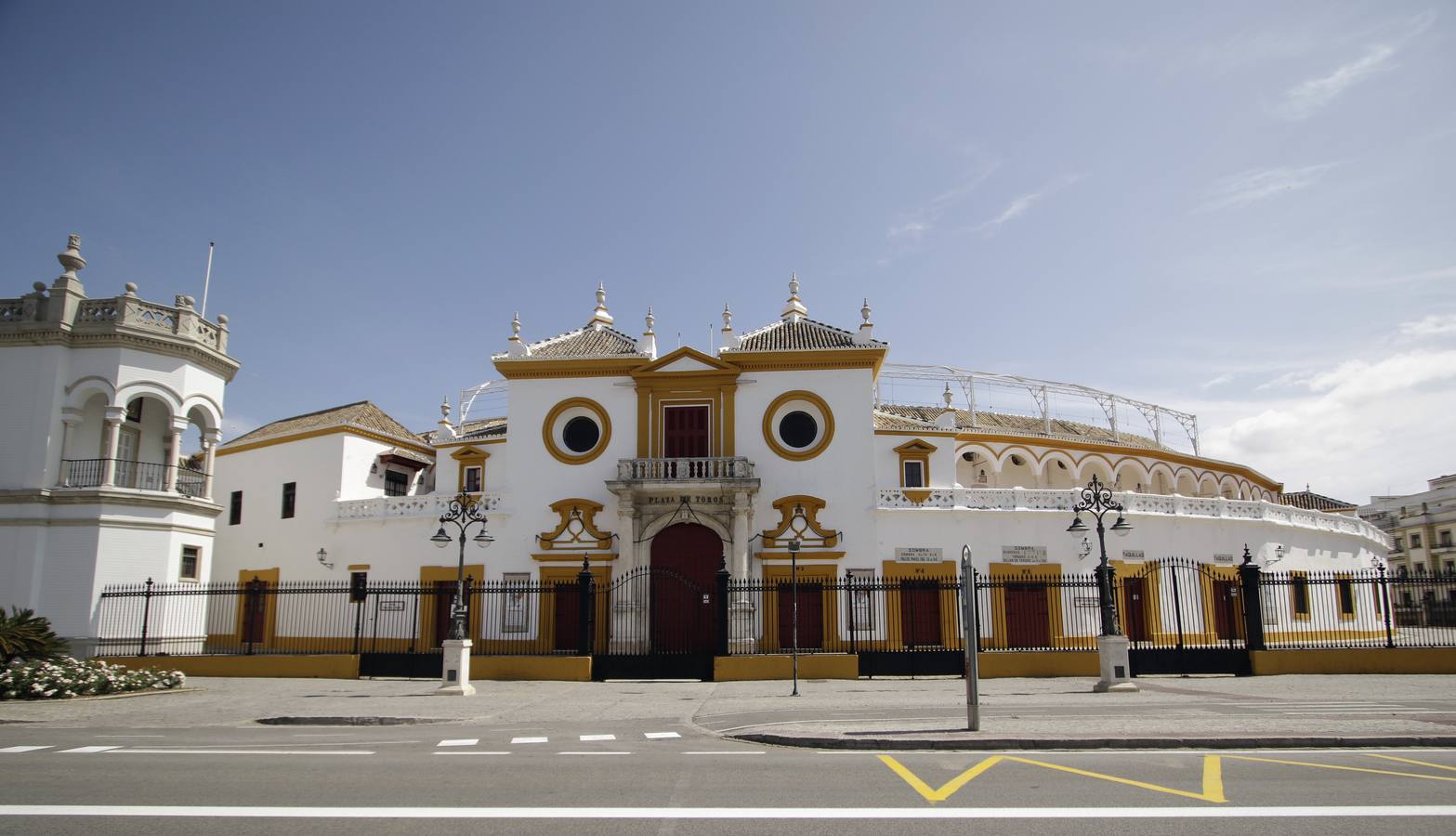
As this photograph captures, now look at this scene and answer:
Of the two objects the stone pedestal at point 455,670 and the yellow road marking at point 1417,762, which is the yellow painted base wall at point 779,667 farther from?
the yellow road marking at point 1417,762

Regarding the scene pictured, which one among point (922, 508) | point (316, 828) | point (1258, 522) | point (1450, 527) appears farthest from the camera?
point (1450, 527)

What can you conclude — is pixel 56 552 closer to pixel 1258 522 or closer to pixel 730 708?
pixel 730 708

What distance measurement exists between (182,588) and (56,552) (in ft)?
9.38

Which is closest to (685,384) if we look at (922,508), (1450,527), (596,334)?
(596,334)

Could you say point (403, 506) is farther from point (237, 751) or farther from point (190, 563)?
point (237, 751)

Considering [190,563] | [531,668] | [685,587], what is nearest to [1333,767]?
[531,668]

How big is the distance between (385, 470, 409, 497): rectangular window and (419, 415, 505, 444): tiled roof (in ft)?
5.83

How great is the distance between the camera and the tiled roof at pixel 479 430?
32500 mm

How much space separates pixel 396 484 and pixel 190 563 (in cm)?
952

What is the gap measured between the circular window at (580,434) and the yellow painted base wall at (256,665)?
10013mm

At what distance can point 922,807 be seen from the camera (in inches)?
287

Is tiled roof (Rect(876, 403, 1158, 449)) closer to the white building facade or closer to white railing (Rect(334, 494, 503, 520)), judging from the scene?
white railing (Rect(334, 494, 503, 520))

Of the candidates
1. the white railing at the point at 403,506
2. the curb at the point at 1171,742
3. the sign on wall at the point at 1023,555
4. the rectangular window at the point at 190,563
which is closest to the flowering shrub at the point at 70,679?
the rectangular window at the point at 190,563

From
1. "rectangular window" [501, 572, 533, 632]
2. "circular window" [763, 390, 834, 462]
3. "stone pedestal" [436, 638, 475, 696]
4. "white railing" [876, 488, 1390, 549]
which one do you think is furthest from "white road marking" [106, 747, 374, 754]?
"white railing" [876, 488, 1390, 549]
